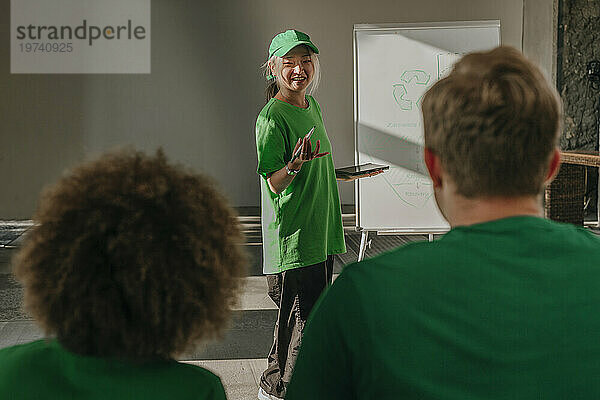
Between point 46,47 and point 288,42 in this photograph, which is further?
point 46,47

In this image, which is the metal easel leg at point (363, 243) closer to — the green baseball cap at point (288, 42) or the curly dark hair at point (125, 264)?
the green baseball cap at point (288, 42)

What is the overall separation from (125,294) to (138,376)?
0.28 ft

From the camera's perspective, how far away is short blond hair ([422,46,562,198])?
877 millimetres

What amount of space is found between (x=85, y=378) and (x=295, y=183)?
1.79 m

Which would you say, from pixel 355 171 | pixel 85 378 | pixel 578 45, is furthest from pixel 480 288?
pixel 578 45

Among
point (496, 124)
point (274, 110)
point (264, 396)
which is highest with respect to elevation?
point (274, 110)

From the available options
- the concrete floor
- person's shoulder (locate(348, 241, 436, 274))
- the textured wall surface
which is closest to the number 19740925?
the concrete floor

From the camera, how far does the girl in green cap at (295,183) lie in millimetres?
2533

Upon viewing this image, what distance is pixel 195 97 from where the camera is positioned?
8148mm

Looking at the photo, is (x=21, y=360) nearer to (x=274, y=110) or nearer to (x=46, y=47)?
(x=274, y=110)

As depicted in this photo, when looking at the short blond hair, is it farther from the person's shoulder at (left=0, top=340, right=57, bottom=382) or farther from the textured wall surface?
the textured wall surface

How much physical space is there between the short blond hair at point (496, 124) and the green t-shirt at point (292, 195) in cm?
163

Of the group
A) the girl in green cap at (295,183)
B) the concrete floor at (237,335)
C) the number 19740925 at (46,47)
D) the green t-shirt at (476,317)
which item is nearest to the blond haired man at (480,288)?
the green t-shirt at (476,317)

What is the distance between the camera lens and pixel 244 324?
4102 mm
